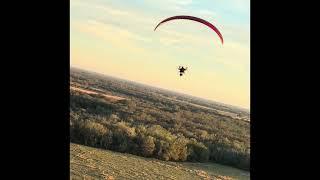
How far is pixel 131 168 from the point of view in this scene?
14070 mm

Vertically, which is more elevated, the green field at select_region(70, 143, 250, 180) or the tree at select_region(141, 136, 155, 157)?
the tree at select_region(141, 136, 155, 157)

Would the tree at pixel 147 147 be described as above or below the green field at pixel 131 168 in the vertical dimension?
above

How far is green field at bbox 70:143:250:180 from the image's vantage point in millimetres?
12320

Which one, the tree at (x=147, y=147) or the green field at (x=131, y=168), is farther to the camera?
the tree at (x=147, y=147)

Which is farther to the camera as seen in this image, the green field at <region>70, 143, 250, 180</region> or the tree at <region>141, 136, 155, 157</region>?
the tree at <region>141, 136, 155, 157</region>

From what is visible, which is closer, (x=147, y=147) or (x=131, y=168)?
(x=131, y=168)

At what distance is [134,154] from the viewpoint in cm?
1681

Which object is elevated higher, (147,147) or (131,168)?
(147,147)

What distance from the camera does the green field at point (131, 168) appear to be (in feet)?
40.4
